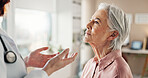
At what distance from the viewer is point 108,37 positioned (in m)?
1.20

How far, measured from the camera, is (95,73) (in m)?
1.21

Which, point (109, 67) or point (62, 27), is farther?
point (62, 27)

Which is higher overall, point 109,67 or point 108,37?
point 108,37

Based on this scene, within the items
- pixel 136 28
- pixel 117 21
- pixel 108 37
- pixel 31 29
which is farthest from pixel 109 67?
pixel 136 28

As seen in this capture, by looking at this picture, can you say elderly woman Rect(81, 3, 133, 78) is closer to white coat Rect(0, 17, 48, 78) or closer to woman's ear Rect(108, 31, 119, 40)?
woman's ear Rect(108, 31, 119, 40)

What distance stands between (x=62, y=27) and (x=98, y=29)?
7.83 ft

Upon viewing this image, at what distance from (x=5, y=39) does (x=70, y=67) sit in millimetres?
2689

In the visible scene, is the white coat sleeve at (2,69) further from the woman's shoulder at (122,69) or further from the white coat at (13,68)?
the woman's shoulder at (122,69)

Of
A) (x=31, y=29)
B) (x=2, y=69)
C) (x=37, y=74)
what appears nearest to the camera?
(x=2, y=69)

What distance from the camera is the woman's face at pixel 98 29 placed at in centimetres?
117

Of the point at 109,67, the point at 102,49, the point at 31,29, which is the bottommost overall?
the point at 109,67

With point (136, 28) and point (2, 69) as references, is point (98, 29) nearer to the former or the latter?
point (2, 69)

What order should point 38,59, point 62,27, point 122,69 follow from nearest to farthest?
point 122,69, point 38,59, point 62,27

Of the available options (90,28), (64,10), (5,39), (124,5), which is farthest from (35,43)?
(124,5)
